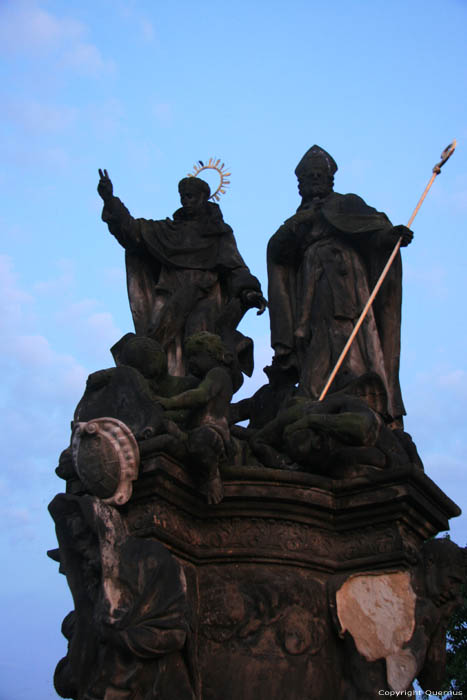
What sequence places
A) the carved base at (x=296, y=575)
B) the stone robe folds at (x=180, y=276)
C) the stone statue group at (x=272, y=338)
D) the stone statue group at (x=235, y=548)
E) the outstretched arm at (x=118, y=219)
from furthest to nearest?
1. the outstretched arm at (x=118, y=219)
2. the stone robe folds at (x=180, y=276)
3. the stone statue group at (x=272, y=338)
4. the carved base at (x=296, y=575)
5. the stone statue group at (x=235, y=548)

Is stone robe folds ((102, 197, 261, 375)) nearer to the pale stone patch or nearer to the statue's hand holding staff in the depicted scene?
the statue's hand holding staff

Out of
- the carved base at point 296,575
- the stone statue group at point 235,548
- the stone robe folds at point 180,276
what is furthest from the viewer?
the stone robe folds at point 180,276

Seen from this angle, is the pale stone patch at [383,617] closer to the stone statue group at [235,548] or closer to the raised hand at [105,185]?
the stone statue group at [235,548]

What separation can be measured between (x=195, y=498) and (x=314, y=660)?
126 cm

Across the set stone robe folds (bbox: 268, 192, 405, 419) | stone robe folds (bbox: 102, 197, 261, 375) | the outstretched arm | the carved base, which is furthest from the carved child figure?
the outstretched arm

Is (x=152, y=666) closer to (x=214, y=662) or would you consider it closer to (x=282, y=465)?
(x=214, y=662)

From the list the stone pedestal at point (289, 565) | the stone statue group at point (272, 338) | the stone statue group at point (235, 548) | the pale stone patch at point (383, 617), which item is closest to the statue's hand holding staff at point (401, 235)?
the stone statue group at point (272, 338)

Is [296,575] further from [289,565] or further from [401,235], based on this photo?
[401,235]

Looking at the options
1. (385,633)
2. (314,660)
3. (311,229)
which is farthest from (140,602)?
(311,229)

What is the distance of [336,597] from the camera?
6.22m

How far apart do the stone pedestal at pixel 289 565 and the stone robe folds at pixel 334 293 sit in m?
1.64

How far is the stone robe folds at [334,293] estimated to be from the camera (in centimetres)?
820

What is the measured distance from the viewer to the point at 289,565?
630cm

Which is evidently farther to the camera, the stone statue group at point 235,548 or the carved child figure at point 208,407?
the carved child figure at point 208,407
